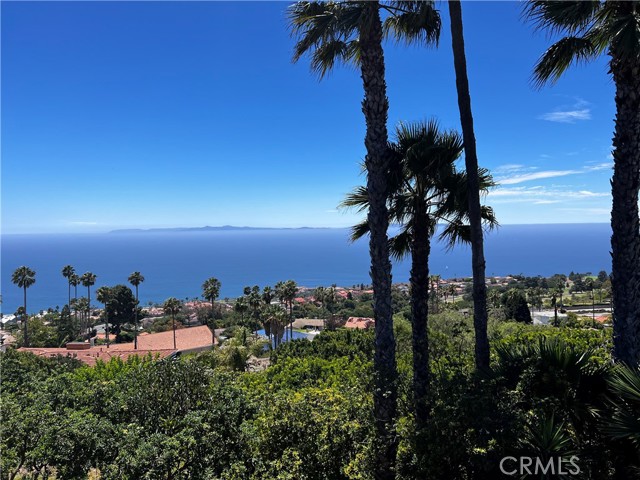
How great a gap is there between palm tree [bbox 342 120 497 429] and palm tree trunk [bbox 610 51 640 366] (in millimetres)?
2185

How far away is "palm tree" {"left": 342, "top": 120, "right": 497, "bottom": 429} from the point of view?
6484 mm

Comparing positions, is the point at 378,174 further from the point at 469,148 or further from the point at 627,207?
the point at 627,207

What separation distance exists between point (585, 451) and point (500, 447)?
3.08 feet

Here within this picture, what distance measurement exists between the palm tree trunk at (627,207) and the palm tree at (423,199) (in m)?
2.18

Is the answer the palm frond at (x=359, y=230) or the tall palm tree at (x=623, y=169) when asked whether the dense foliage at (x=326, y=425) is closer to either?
the tall palm tree at (x=623, y=169)

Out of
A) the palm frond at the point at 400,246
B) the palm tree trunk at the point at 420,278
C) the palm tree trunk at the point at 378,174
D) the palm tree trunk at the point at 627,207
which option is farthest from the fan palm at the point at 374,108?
the palm tree trunk at the point at 627,207

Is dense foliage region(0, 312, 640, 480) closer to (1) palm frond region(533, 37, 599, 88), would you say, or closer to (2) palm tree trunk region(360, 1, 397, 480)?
(2) palm tree trunk region(360, 1, 397, 480)

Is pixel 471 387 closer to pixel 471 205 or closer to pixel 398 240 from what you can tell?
pixel 471 205

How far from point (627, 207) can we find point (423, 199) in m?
3.07

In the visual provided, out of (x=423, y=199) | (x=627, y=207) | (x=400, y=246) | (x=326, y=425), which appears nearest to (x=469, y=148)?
(x=423, y=199)

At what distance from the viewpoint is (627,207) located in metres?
5.35

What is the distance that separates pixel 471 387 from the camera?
4.34 metres

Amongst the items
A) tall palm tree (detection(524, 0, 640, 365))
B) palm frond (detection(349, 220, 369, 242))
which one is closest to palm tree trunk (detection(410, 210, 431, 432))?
palm frond (detection(349, 220, 369, 242))

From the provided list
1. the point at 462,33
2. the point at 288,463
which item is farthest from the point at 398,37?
→ the point at 288,463
